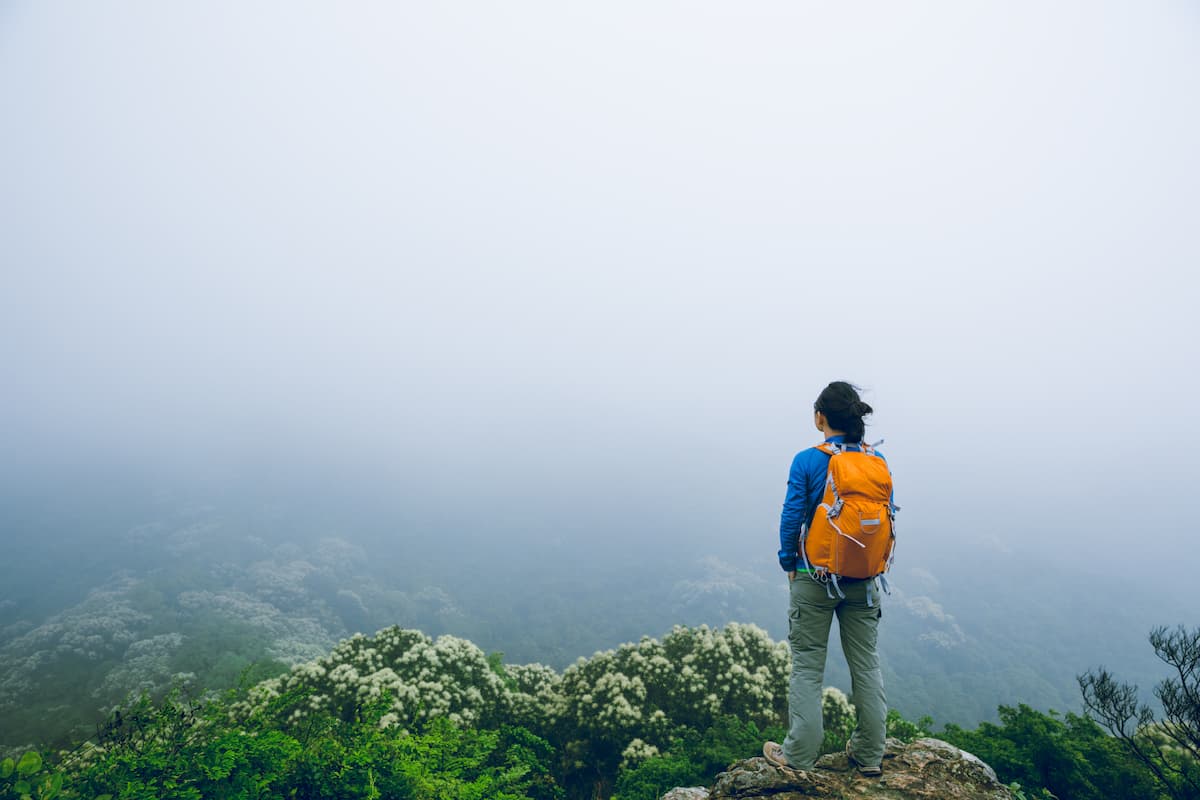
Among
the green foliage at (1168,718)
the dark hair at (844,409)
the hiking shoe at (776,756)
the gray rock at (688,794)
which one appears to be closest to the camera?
the dark hair at (844,409)

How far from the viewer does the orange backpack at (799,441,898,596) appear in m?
4.07

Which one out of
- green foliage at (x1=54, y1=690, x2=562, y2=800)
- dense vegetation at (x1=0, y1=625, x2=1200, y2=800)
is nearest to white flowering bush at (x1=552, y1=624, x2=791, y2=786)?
dense vegetation at (x1=0, y1=625, x2=1200, y2=800)

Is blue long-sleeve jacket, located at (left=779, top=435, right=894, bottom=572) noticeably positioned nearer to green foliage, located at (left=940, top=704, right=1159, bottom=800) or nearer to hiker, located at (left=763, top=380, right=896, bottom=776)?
hiker, located at (left=763, top=380, right=896, bottom=776)

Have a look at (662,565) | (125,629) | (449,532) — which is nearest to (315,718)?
(125,629)

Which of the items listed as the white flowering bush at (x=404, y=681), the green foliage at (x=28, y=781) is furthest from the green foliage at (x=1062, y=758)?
the white flowering bush at (x=404, y=681)

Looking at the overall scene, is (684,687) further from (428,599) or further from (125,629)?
(428,599)

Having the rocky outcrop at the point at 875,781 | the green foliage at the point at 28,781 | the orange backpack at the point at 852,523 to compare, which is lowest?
the rocky outcrop at the point at 875,781

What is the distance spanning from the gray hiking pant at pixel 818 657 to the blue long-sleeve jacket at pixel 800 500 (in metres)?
0.27

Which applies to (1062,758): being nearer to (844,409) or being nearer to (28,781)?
(844,409)

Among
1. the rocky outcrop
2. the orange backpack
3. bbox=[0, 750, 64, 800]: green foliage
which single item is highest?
the orange backpack

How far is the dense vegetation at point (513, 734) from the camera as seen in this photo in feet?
11.8

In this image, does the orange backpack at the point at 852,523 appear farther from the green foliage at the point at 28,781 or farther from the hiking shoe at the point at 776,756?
the green foliage at the point at 28,781

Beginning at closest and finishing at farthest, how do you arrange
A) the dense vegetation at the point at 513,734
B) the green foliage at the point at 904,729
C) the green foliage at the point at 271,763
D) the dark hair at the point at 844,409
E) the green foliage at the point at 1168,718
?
the green foliage at the point at 271,763 → the dense vegetation at the point at 513,734 → the dark hair at the point at 844,409 → the green foliage at the point at 1168,718 → the green foliage at the point at 904,729

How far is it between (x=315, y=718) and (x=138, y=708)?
1.65 meters
